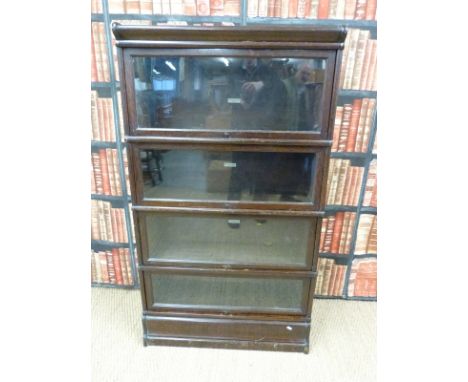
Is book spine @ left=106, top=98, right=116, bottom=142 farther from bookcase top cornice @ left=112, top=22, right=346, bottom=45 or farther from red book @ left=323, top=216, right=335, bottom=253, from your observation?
red book @ left=323, top=216, right=335, bottom=253

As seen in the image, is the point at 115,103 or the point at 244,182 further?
the point at 115,103

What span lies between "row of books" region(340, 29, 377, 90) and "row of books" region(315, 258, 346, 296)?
2.83 ft

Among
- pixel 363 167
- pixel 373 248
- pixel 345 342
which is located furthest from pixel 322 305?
pixel 363 167

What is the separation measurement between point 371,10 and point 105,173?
1350 mm

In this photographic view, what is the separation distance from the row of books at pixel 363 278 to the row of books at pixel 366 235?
0.06 meters

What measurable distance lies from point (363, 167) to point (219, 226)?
0.73 metres

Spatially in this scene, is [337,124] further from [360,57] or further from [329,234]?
[329,234]

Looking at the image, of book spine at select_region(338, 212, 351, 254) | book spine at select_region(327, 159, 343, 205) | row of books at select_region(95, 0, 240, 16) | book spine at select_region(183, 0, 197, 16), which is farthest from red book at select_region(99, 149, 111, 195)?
book spine at select_region(338, 212, 351, 254)

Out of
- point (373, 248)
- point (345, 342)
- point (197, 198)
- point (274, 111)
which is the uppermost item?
point (274, 111)

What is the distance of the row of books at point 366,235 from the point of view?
1569mm

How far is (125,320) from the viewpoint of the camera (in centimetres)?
156

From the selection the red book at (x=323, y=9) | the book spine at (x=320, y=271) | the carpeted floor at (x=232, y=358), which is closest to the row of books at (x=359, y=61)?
the red book at (x=323, y=9)

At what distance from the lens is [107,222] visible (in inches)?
64.6
